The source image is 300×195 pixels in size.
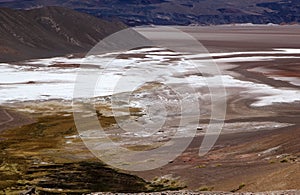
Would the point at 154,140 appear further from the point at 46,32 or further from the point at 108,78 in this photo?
the point at 46,32

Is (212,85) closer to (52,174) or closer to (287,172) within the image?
(52,174)

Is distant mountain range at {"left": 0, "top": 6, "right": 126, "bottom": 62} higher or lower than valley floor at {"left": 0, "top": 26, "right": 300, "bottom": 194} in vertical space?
higher

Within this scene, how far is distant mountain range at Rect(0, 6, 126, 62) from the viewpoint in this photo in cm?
12669

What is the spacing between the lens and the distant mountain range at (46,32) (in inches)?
4988

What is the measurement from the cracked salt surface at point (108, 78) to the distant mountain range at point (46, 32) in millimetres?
9251

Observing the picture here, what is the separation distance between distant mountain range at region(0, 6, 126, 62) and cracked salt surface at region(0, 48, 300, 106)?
30.4ft

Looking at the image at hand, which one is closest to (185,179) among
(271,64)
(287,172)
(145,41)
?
(287,172)

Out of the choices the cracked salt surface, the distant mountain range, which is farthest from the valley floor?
the distant mountain range

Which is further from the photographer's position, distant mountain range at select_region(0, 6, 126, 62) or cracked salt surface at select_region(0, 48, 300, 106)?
distant mountain range at select_region(0, 6, 126, 62)

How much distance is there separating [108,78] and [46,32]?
63.7 metres

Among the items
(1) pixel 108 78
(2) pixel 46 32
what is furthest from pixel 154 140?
(2) pixel 46 32

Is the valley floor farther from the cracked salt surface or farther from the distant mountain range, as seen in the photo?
the distant mountain range

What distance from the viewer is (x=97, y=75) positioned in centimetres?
8944

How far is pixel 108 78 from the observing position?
8625 centimetres
